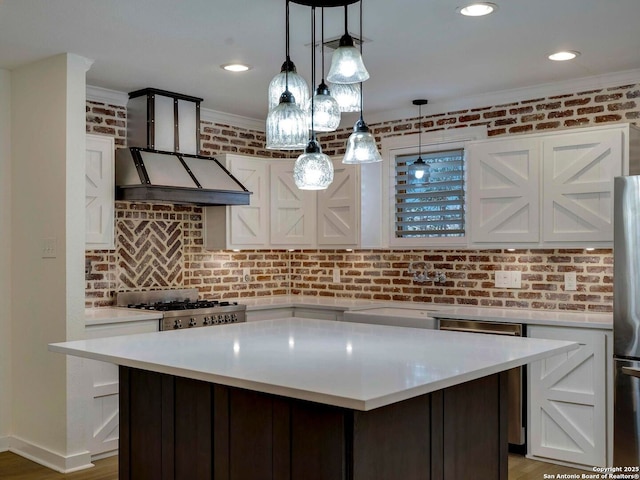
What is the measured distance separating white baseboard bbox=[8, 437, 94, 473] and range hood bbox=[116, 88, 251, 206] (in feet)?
5.79

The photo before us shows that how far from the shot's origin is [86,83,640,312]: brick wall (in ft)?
15.7

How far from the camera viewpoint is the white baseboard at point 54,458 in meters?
4.23

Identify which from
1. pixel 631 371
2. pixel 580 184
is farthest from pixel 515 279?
pixel 631 371

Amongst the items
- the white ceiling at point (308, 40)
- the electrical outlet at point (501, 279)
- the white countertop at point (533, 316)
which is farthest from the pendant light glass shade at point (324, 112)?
the electrical outlet at point (501, 279)

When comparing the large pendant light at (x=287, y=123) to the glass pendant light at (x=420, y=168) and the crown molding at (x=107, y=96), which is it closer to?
the crown molding at (x=107, y=96)

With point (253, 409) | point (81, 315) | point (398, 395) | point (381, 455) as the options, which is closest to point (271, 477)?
point (253, 409)

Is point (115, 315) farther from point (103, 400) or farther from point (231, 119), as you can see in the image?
point (231, 119)

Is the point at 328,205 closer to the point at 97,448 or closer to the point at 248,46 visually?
the point at 248,46

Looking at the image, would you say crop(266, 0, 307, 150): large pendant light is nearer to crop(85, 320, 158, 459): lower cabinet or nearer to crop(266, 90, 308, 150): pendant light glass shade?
crop(266, 90, 308, 150): pendant light glass shade

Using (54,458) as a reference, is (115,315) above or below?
above

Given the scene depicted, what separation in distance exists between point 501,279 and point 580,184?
3.52ft

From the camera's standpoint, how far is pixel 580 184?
14.6 feet

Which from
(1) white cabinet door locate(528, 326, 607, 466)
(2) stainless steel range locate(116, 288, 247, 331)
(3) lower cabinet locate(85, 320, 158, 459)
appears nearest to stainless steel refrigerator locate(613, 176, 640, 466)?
(1) white cabinet door locate(528, 326, 607, 466)

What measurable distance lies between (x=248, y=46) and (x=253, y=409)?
7.60 feet
